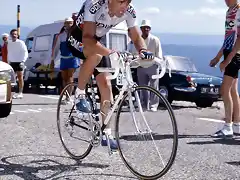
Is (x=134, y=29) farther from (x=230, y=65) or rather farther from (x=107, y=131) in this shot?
(x=230, y=65)

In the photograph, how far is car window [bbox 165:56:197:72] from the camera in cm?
1332

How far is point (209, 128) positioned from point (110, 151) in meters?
3.81

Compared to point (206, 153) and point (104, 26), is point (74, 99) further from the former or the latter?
point (206, 153)

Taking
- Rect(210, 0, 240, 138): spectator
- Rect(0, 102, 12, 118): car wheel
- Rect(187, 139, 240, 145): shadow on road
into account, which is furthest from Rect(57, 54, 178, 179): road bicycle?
Rect(0, 102, 12, 118): car wheel

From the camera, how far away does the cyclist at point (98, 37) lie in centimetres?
437

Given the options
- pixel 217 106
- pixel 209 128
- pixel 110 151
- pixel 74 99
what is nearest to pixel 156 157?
pixel 110 151

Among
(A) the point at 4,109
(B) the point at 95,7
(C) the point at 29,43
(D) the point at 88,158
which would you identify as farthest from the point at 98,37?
(C) the point at 29,43

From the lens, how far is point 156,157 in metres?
4.24

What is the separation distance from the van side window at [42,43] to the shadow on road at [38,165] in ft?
43.8

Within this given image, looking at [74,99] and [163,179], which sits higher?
[74,99]

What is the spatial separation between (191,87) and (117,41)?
5370 millimetres

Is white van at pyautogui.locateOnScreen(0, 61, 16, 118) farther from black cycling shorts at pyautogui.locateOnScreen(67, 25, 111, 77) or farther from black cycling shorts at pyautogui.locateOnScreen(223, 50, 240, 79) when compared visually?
black cycling shorts at pyautogui.locateOnScreen(223, 50, 240, 79)

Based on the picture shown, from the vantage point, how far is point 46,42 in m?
18.5

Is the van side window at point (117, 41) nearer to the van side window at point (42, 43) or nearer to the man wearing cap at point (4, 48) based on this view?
the van side window at point (42, 43)
